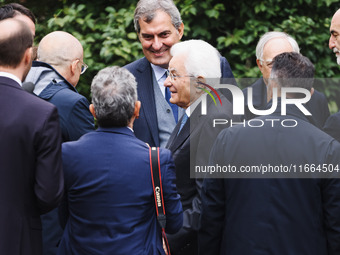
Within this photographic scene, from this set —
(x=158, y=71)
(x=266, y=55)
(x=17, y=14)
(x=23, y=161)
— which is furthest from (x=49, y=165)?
(x=266, y=55)

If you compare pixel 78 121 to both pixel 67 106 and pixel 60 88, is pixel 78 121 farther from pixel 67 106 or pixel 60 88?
pixel 60 88

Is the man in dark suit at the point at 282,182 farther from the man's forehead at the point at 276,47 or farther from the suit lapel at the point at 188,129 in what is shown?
the man's forehead at the point at 276,47

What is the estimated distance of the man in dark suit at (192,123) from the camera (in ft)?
9.71

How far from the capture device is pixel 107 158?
2.57 m

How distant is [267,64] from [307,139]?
174 cm

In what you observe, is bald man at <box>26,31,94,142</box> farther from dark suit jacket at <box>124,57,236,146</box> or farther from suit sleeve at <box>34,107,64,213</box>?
suit sleeve at <box>34,107,64,213</box>

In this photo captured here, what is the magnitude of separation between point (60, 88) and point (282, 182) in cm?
139

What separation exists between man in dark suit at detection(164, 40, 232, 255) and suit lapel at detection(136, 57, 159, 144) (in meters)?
0.36

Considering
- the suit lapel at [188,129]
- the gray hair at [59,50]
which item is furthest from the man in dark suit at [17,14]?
the suit lapel at [188,129]

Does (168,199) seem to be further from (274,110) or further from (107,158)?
(274,110)

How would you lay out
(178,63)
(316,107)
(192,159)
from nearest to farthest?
(192,159) → (178,63) → (316,107)

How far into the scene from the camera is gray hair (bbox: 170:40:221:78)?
3.20 m

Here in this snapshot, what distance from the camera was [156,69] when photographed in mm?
3816

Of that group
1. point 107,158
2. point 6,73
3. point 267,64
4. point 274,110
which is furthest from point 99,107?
point 267,64
